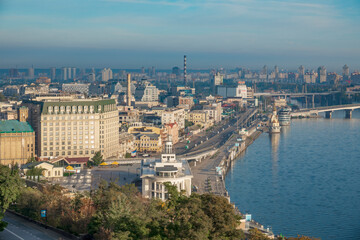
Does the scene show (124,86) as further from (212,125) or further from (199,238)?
(199,238)

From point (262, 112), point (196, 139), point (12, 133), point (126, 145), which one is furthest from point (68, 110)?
point (262, 112)

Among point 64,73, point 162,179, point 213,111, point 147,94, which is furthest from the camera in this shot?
point 64,73

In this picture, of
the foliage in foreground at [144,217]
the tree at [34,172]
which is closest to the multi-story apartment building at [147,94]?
the tree at [34,172]

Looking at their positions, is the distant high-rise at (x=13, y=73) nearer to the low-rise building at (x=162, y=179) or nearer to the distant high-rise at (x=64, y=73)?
the distant high-rise at (x=64, y=73)

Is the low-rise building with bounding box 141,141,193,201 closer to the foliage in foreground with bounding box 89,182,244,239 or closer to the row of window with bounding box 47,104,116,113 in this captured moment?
the foliage in foreground with bounding box 89,182,244,239

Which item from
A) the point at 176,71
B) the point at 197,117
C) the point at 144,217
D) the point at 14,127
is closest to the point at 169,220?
the point at 144,217

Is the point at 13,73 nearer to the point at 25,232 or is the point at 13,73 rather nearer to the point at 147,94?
the point at 147,94

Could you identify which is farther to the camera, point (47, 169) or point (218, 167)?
point (218, 167)
